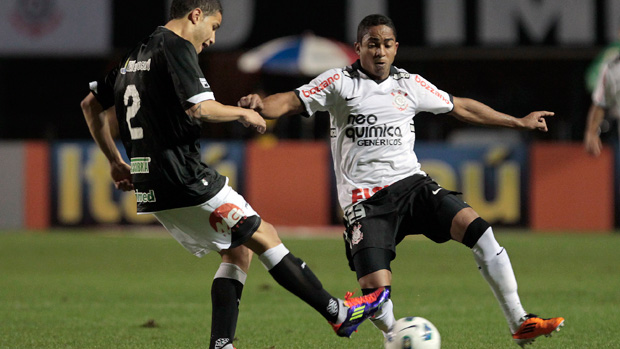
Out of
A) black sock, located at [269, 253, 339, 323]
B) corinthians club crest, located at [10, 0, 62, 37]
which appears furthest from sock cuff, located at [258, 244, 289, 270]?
corinthians club crest, located at [10, 0, 62, 37]

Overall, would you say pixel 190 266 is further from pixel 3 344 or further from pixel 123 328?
pixel 3 344

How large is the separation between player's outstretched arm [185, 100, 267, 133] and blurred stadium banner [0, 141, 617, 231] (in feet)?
33.6

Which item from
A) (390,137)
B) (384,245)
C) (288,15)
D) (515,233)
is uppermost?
(288,15)

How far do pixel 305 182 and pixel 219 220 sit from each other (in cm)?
1023

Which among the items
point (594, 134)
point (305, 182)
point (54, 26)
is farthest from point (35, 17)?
point (594, 134)

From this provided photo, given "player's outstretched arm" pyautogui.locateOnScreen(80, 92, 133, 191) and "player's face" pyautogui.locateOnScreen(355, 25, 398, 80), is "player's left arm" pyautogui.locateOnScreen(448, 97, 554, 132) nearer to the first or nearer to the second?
"player's face" pyautogui.locateOnScreen(355, 25, 398, 80)

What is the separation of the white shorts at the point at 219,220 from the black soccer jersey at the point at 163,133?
52 mm

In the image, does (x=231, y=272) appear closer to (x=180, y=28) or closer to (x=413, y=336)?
(x=413, y=336)

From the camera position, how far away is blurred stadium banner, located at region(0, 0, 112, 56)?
59.5 feet

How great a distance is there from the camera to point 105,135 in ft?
19.9

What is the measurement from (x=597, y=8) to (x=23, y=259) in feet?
36.0

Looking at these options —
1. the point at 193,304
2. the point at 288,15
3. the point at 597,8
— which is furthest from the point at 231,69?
the point at 193,304

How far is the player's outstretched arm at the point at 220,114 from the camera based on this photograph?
502cm

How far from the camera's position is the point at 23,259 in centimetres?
1200
